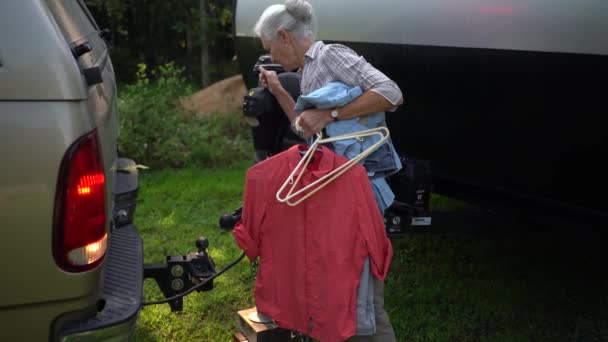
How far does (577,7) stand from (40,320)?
2.25m

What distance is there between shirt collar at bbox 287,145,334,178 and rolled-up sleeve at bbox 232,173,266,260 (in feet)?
0.52

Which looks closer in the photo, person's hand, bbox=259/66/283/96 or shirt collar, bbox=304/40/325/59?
shirt collar, bbox=304/40/325/59

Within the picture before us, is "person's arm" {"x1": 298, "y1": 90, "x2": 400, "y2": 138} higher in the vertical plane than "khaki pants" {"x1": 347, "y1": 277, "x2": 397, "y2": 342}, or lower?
higher

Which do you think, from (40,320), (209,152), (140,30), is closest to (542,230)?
(40,320)

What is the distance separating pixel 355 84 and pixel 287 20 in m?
0.38

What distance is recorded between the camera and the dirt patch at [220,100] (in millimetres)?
9102

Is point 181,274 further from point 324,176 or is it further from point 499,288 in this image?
point 499,288

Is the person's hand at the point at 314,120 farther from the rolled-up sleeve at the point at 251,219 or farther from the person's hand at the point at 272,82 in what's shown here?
the person's hand at the point at 272,82

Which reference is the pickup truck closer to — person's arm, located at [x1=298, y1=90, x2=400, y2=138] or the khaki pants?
person's arm, located at [x1=298, y1=90, x2=400, y2=138]

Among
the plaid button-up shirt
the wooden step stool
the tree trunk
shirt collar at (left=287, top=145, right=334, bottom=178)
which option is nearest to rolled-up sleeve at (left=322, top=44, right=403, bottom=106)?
the plaid button-up shirt

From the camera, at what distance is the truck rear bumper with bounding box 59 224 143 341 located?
1.93 m

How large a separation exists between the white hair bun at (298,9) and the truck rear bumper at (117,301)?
1119 mm

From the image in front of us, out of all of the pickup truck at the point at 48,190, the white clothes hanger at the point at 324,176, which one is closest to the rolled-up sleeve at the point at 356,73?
the white clothes hanger at the point at 324,176

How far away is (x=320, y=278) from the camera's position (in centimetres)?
242
